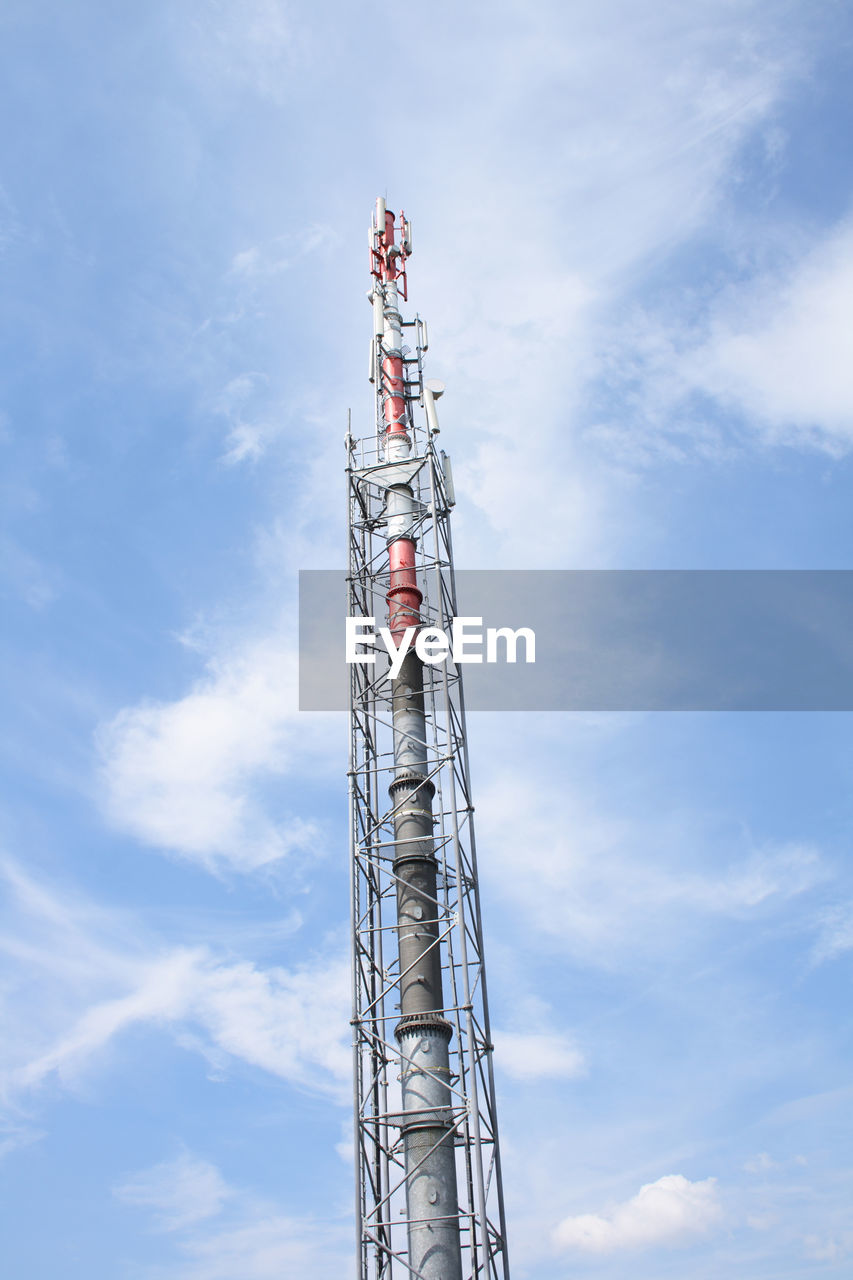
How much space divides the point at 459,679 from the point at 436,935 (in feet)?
28.3

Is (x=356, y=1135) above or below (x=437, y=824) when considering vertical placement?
below

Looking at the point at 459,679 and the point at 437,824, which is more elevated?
the point at 459,679

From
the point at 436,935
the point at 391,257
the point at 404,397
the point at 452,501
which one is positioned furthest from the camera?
the point at 391,257

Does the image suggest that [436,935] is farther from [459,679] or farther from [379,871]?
[459,679]

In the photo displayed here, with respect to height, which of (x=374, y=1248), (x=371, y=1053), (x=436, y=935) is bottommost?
(x=374, y=1248)

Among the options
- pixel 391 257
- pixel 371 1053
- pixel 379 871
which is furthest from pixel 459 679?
pixel 391 257

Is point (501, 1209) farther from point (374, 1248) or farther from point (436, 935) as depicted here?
point (436, 935)

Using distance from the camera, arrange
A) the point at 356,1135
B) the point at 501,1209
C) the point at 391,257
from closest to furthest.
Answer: the point at 501,1209
the point at 356,1135
the point at 391,257

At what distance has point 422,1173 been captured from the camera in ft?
93.4

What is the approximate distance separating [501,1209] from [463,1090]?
3092mm

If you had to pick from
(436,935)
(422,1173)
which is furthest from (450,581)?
(422,1173)

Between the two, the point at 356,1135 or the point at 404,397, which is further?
the point at 404,397

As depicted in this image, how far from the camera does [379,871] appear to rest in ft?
112

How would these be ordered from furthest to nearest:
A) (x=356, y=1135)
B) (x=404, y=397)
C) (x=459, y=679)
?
1. (x=404, y=397)
2. (x=459, y=679)
3. (x=356, y=1135)
